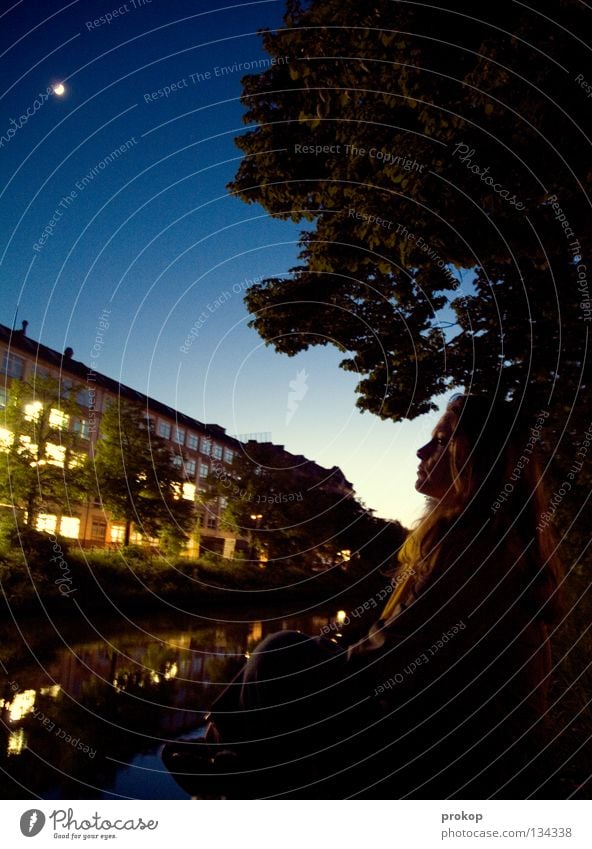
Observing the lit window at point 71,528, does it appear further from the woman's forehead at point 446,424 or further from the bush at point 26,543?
the woman's forehead at point 446,424

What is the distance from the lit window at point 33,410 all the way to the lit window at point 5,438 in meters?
0.76

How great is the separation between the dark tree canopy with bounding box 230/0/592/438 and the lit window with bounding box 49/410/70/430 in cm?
1147

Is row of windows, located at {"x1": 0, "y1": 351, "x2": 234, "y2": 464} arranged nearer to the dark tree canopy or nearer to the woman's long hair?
the dark tree canopy

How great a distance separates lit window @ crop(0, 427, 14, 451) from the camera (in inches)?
672

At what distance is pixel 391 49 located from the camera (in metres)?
5.82

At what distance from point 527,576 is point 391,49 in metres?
5.45

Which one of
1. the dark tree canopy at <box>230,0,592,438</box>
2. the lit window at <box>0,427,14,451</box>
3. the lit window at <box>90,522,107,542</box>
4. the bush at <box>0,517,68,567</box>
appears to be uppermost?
the lit window at <box>90,522,107,542</box>

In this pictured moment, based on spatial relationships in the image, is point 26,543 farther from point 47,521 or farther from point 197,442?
point 197,442

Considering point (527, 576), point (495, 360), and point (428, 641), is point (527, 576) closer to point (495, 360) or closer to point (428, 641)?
point (428, 641)

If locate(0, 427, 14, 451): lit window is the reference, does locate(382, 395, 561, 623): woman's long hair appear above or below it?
below

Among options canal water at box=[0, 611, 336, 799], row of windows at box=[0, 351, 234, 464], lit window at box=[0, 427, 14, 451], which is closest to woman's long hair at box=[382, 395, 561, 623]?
canal water at box=[0, 611, 336, 799]
